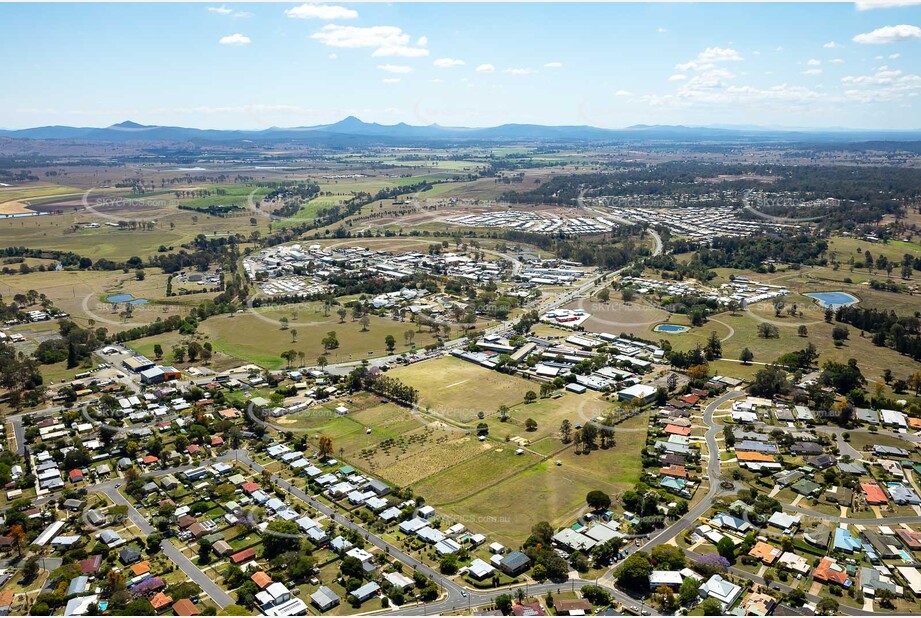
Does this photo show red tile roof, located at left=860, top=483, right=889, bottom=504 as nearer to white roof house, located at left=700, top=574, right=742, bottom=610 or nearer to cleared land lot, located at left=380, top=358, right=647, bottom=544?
cleared land lot, located at left=380, top=358, right=647, bottom=544

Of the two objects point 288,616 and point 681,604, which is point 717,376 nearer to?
point 681,604

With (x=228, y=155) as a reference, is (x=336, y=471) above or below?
below

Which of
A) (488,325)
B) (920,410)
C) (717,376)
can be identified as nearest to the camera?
(920,410)

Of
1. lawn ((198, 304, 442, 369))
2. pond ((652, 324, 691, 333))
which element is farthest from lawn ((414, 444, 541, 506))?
pond ((652, 324, 691, 333))

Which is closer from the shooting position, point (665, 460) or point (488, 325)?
point (665, 460)

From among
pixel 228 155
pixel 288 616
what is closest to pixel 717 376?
pixel 288 616

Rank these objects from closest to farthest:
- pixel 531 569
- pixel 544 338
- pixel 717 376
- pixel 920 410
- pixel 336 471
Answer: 1. pixel 531 569
2. pixel 336 471
3. pixel 920 410
4. pixel 717 376
5. pixel 544 338

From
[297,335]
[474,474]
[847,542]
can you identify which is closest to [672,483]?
[847,542]
